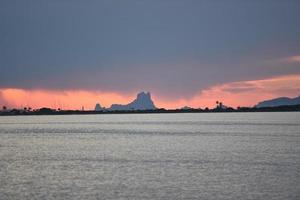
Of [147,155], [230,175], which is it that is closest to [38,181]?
[230,175]

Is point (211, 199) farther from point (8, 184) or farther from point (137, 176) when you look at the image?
point (8, 184)

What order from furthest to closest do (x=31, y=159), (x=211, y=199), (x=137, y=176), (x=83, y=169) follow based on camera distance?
(x=31, y=159), (x=83, y=169), (x=137, y=176), (x=211, y=199)

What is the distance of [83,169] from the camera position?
64938 mm

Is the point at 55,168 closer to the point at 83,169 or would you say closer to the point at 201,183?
the point at 83,169

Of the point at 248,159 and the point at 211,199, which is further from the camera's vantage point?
the point at 248,159

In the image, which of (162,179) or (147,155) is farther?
(147,155)

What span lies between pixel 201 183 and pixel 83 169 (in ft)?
60.3

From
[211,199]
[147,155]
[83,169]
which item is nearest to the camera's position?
[211,199]

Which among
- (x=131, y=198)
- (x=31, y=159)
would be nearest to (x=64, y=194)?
(x=131, y=198)

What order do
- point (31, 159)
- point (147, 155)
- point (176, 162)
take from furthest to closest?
point (147, 155) < point (31, 159) < point (176, 162)

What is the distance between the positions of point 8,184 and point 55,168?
14907 millimetres

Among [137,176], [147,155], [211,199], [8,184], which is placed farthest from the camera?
[147,155]

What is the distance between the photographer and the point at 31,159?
7869 centimetres

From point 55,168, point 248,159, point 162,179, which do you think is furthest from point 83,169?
point 248,159
